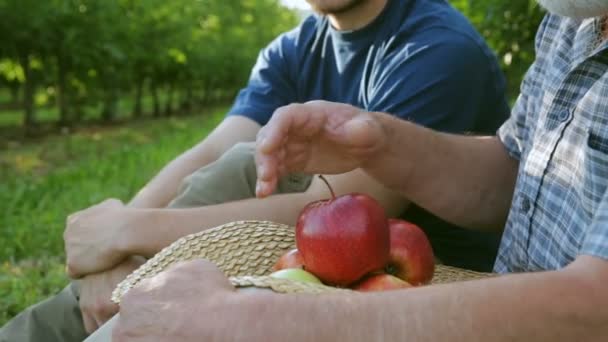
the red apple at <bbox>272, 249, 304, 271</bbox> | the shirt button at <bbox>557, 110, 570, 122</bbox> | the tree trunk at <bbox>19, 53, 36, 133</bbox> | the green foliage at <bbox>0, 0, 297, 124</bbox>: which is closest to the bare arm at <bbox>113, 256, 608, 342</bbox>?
the red apple at <bbox>272, 249, 304, 271</bbox>

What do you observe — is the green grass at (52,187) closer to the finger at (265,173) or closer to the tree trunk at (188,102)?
the finger at (265,173)

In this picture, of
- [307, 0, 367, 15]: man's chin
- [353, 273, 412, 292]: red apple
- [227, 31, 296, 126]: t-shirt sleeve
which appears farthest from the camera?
[227, 31, 296, 126]: t-shirt sleeve

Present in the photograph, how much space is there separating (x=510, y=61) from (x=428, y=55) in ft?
19.3

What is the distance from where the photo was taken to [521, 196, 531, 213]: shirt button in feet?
5.47

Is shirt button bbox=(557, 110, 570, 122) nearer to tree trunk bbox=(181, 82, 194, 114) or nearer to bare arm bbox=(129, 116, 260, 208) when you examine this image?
bare arm bbox=(129, 116, 260, 208)

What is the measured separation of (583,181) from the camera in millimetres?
1449

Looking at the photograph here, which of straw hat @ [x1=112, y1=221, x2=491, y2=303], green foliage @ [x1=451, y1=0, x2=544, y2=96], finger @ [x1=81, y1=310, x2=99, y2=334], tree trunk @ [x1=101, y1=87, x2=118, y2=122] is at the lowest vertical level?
tree trunk @ [x1=101, y1=87, x2=118, y2=122]

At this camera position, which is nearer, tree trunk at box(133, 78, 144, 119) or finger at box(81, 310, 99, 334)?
finger at box(81, 310, 99, 334)

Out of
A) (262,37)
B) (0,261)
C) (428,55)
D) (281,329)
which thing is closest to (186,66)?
(262,37)

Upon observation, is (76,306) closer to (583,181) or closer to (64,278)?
(583,181)

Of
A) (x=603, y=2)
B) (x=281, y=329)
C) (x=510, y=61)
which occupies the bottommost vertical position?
(x=510, y=61)

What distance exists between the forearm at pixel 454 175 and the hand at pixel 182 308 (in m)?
0.74

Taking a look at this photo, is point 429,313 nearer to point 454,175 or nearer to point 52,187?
point 454,175

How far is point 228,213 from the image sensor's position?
1.97 meters
